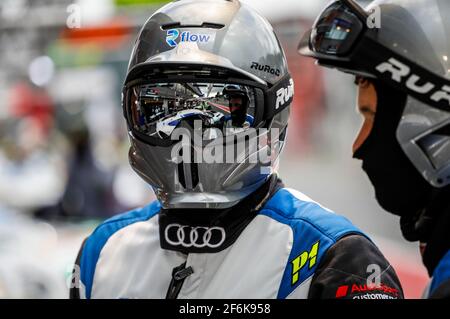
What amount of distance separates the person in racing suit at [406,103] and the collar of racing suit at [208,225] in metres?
0.38

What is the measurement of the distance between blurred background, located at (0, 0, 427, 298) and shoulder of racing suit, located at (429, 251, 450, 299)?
175 inches

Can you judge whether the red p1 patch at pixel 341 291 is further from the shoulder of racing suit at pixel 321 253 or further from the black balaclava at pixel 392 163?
the black balaclava at pixel 392 163

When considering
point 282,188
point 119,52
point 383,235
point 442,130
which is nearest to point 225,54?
point 282,188

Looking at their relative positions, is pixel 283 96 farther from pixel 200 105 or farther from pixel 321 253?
pixel 321 253

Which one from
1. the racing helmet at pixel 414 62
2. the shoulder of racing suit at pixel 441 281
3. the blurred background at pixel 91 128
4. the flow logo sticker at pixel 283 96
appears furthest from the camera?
the blurred background at pixel 91 128

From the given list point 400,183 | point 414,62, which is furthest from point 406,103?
point 400,183

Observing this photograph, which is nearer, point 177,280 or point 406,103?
point 406,103

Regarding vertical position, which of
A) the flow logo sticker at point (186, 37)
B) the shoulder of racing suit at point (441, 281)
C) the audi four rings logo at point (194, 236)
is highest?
the flow logo sticker at point (186, 37)

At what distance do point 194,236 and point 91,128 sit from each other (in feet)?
28.9

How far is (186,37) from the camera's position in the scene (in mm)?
2686

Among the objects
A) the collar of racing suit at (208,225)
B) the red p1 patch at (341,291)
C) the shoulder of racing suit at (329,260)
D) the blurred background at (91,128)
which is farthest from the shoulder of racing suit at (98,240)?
the blurred background at (91,128)

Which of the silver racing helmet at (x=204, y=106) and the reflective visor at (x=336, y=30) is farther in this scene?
the silver racing helmet at (x=204, y=106)

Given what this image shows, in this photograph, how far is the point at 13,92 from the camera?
506 inches

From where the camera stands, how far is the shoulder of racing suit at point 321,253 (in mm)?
2338
